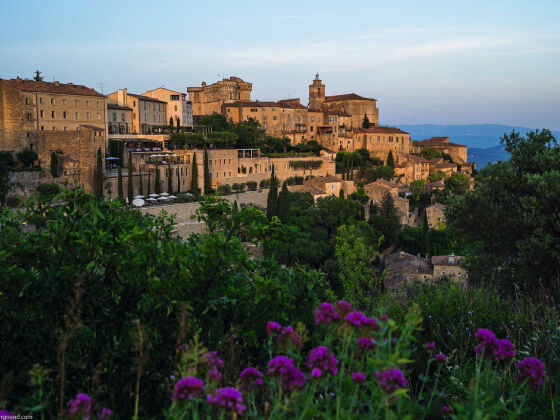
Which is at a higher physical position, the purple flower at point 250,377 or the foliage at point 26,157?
the foliage at point 26,157

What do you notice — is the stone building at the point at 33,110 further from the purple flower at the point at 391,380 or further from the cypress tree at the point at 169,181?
the purple flower at the point at 391,380

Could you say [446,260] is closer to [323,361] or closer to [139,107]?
[323,361]

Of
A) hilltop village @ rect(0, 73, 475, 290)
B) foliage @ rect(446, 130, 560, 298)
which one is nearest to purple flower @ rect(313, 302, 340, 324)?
foliage @ rect(446, 130, 560, 298)

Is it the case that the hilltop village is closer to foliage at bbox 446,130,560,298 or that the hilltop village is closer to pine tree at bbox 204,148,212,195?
pine tree at bbox 204,148,212,195

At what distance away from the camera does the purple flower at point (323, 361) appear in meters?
2.29

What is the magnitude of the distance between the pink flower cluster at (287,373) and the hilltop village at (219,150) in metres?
16.7

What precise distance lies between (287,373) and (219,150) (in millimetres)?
41195

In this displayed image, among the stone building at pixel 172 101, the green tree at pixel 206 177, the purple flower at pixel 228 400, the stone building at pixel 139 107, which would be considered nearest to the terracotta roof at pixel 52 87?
the stone building at pixel 139 107

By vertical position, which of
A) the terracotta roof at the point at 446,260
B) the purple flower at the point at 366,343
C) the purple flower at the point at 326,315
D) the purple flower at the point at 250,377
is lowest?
the terracotta roof at the point at 446,260

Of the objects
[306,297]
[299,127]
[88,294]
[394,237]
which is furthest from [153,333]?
[299,127]

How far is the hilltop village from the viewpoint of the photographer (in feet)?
112

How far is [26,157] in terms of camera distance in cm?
3359

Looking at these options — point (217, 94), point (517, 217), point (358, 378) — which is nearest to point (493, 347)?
point (358, 378)

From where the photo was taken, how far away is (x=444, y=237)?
39000 mm
